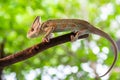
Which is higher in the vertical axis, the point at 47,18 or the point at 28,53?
the point at 47,18

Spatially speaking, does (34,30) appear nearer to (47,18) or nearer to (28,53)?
(28,53)

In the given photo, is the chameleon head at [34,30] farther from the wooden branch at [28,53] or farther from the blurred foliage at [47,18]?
the blurred foliage at [47,18]

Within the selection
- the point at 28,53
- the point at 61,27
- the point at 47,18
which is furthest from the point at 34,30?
the point at 47,18

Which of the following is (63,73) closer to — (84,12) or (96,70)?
(96,70)

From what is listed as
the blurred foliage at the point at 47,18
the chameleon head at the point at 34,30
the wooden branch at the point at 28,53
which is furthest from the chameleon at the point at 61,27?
the blurred foliage at the point at 47,18

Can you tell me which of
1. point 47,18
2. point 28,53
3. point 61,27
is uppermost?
point 47,18

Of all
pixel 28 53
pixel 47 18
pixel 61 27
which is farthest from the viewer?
pixel 47 18

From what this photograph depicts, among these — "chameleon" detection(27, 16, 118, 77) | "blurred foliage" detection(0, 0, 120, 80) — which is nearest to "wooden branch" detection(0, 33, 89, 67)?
"chameleon" detection(27, 16, 118, 77)

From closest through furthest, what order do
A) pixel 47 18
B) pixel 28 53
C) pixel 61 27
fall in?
pixel 28 53, pixel 61 27, pixel 47 18

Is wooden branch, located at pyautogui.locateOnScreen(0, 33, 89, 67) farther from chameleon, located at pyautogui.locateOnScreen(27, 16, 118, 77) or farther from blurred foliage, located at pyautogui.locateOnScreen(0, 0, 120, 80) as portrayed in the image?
blurred foliage, located at pyautogui.locateOnScreen(0, 0, 120, 80)
